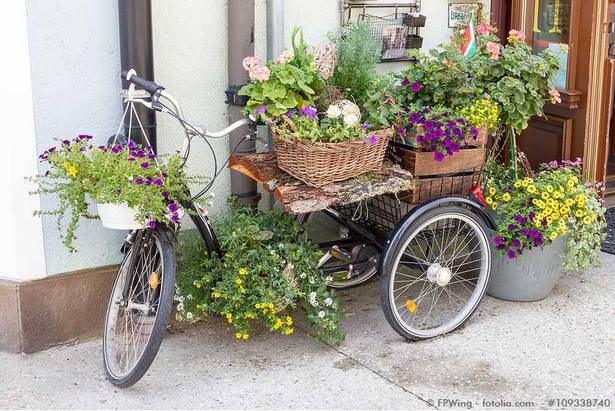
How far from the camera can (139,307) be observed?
12.7 ft

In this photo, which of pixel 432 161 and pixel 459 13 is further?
pixel 459 13

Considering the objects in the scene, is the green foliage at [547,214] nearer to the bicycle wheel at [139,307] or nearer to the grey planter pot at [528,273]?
the grey planter pot at [528,273]

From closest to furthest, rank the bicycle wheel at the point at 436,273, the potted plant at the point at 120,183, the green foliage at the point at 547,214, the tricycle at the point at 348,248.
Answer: the potted plant at the point at 120,183 < the tricycle at the point at 348,248 < the bicycle wheel at the point at 436,273 < the green foliage at the point at 547,214

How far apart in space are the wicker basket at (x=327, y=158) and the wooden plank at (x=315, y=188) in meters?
0.04

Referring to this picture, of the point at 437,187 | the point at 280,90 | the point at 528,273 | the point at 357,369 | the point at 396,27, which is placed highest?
the point at 396,27

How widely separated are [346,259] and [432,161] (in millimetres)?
698

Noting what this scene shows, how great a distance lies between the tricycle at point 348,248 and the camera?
378cm

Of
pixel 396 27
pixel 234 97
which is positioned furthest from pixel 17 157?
pixel 396 27

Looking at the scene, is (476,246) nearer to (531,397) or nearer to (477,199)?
(477,199)

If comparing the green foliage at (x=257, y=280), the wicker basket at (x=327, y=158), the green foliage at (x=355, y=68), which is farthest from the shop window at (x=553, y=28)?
the green foliage at (x=257, y=280)

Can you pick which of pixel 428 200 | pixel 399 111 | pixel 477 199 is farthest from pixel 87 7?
pixel 477 199

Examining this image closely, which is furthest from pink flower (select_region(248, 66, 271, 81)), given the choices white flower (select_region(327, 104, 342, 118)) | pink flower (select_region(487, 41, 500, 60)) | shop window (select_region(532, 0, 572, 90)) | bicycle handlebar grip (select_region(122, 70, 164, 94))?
shop window (select_region(532, 0, 572, 90))

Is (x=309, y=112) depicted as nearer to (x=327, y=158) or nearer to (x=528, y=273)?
(x=327, y=158)

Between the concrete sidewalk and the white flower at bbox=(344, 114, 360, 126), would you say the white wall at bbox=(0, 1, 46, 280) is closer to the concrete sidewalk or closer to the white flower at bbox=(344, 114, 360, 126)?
the concrete sidewalk
